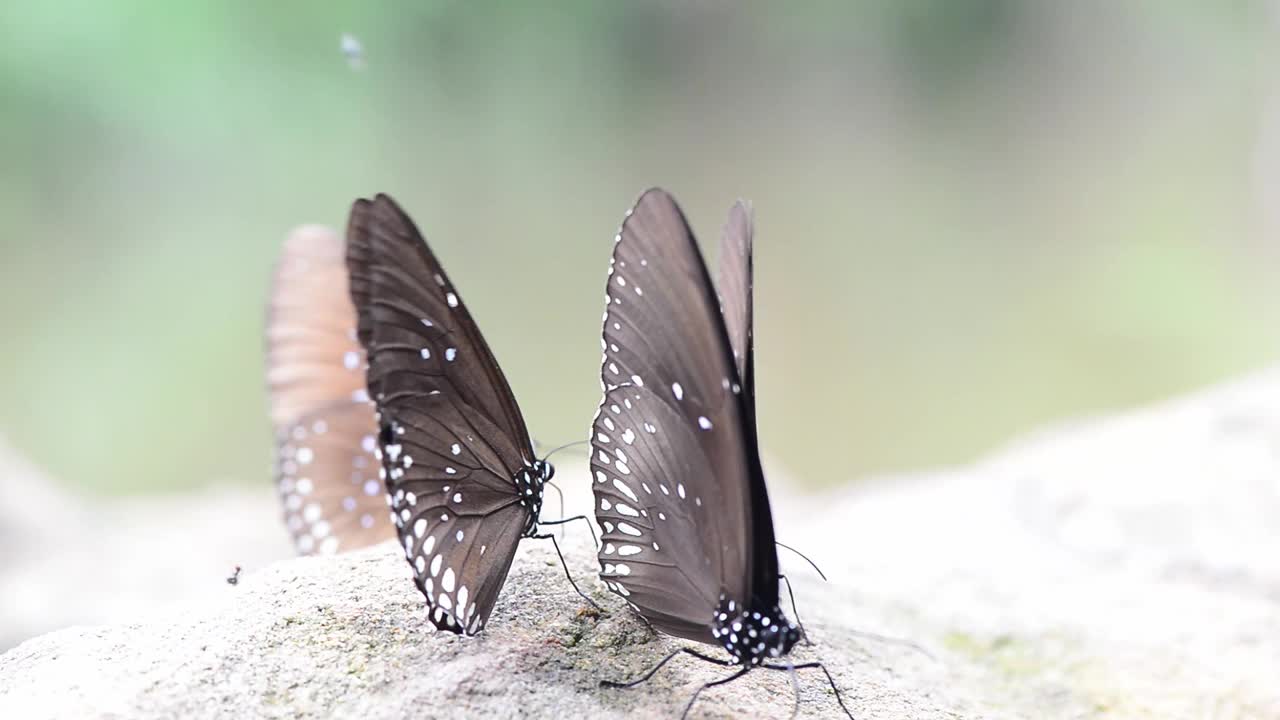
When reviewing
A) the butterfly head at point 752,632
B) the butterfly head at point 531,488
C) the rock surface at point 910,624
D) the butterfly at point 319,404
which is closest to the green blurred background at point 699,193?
the butterfly at point 319,404

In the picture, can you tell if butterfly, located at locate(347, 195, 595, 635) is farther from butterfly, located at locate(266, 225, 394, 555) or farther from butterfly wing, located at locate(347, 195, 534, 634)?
butterfly, located at locate(266, 225, 394, 555)

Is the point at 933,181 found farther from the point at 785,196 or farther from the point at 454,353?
the point at 454,353

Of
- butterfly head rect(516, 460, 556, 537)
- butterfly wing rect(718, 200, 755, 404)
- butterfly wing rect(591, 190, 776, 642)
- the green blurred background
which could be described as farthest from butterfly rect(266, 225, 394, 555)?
the green blurred background

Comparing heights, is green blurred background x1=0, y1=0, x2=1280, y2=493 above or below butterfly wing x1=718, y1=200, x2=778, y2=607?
above

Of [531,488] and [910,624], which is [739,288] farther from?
[910,624]

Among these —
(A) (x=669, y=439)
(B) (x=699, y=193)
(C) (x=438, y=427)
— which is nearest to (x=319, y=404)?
(C) (x=438, y=427)

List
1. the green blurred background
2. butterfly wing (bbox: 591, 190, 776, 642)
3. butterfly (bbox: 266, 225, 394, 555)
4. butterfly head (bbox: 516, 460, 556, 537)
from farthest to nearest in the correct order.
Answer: the green blurred background → butterfly (bbox: 266, 225, 394, 555) → butterfly head (bbox: 516, 460, 556, 537) → butterfly wing (bbox: 591, 190, 776, 642)

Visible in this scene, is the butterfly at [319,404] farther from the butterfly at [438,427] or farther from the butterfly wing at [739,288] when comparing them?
the butterfly wing at [739,288]
